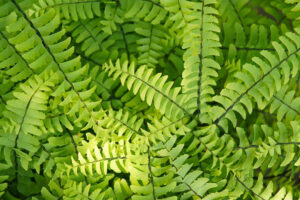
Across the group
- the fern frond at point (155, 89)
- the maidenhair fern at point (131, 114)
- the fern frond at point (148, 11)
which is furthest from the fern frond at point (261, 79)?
the fern frond at point (148, 11)

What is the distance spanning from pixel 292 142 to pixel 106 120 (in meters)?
0.72

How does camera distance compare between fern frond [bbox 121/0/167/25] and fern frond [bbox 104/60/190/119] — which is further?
fern frond [bbox 121/0/167/25]

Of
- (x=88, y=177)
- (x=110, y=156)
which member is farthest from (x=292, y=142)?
(x=88, y=177)

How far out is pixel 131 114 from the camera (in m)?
1.33

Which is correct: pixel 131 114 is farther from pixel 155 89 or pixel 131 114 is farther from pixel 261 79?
pixel 261 79

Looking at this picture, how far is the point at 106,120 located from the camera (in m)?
1.18

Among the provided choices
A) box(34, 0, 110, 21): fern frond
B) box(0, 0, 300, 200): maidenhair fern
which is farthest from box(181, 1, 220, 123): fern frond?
box(34, 0, 110, 21): fern frond

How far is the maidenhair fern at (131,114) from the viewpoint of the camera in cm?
113

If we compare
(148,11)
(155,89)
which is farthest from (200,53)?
(148,11)

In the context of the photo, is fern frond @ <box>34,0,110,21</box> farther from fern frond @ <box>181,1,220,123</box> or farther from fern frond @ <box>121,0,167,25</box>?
fern frond @ <box>181,1,220,123</box>

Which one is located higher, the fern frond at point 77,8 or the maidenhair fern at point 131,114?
the fern frond at point 77,8

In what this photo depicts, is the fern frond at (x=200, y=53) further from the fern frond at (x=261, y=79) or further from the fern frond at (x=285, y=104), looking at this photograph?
the fern frond at (x=285, y=104)

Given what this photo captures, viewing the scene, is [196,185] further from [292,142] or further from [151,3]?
[151,3]

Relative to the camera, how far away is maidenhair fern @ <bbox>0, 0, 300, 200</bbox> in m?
1.13
